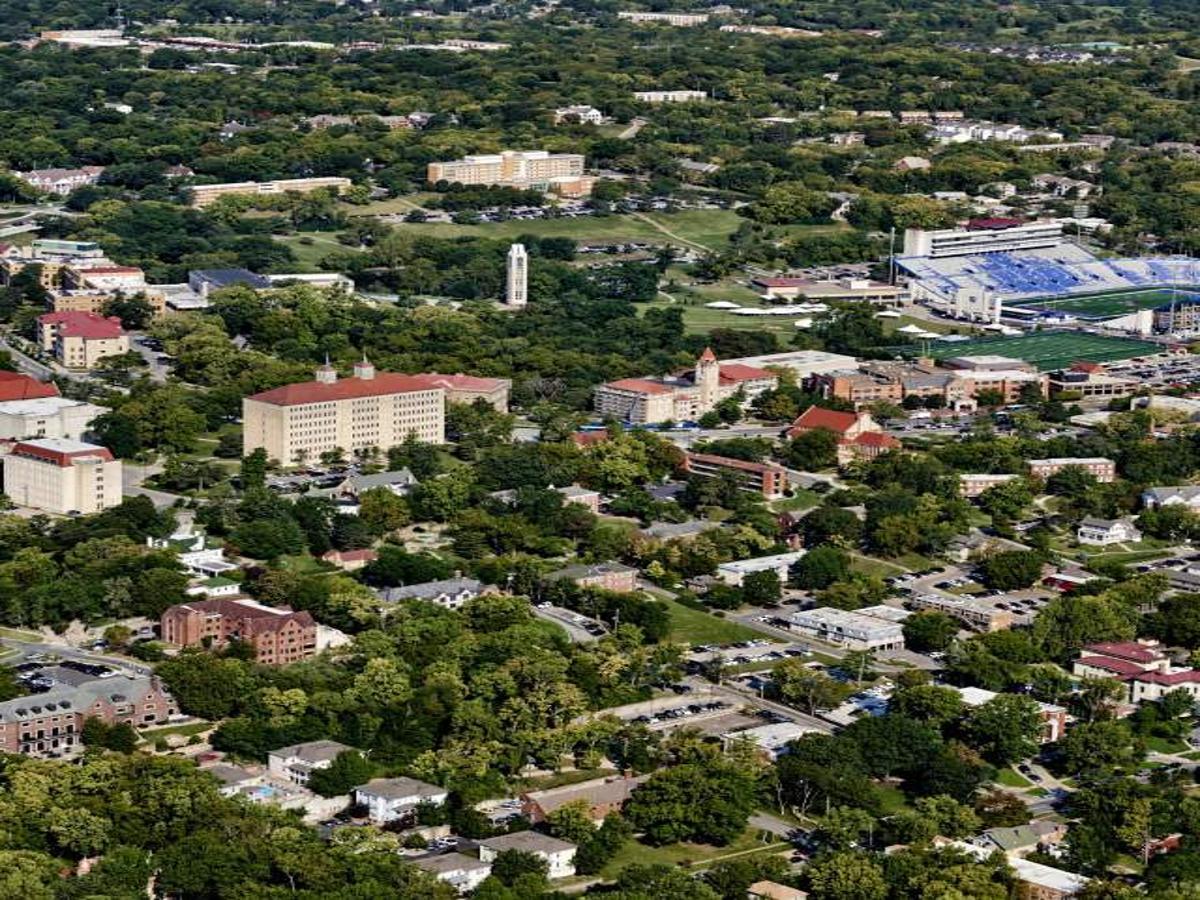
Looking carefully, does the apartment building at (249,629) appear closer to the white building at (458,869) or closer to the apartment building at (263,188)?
the white building at (458,869)

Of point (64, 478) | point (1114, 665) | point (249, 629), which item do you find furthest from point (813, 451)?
point (249, 629)

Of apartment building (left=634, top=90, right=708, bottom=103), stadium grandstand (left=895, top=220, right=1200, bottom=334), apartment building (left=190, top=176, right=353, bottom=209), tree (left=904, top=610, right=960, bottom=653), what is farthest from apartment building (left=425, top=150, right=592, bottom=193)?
tree (left=904, top=610, right=960, bottom=653)

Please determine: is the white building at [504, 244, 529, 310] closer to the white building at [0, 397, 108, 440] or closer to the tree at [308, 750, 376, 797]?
the white building at [0, 397, 108, 440]

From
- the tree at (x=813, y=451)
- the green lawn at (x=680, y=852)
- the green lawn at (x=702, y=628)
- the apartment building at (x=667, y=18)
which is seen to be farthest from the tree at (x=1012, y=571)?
the apartment building at (x=667, y=18)

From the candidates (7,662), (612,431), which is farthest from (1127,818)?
(612,431)

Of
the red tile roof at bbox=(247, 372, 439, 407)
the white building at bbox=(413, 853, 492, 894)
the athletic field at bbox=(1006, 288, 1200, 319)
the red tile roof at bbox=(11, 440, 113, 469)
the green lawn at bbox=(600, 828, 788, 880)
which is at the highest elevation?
the red tile roof at bbox=(247, 372, 439, 407)

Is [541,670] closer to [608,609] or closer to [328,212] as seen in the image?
[608,609]
